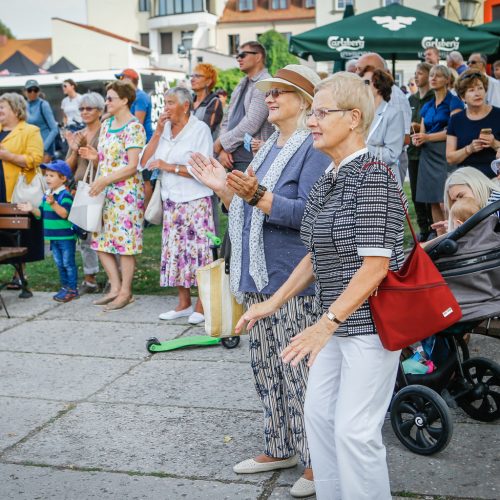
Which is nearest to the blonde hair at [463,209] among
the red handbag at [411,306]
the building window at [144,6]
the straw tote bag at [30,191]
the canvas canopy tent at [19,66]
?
the red handbag at [411,306]

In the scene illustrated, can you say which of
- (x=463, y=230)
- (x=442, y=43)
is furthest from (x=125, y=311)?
(x=442, y=43)

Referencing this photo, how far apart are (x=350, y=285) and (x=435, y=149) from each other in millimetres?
6604

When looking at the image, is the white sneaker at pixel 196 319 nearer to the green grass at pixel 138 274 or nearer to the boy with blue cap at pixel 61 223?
the green grass at pixel 138 274

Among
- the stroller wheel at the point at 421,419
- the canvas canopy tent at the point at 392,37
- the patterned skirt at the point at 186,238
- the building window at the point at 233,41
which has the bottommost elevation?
the stroller wheel at the point at 421,419

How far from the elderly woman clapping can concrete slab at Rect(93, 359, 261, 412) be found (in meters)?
1.24

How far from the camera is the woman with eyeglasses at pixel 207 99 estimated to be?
800 cm

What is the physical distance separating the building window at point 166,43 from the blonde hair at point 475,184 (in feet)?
256

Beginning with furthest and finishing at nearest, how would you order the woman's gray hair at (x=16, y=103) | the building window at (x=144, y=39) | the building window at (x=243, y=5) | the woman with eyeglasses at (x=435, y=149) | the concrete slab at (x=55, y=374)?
the building window at (x=144, y=39)
the building window at (x=243, y=5)
the woman with eyeglasses at (x=435, y=149)
the woman's gray hair at (x=16, y=103)
the concrete slab at (x=55, y=374)

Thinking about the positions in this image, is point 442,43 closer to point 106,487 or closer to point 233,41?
point 106,487

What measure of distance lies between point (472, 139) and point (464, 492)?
4271 millimetres

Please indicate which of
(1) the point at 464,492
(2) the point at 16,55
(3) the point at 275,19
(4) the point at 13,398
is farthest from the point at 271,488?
(3) the point at 275,19

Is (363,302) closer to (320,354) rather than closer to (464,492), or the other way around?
(320,354)

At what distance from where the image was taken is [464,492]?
3.84 metres

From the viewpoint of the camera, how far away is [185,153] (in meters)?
7.13
